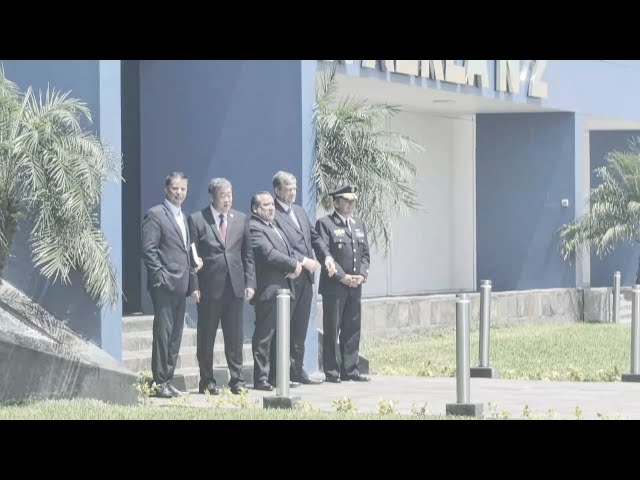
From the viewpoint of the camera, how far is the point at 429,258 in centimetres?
2812

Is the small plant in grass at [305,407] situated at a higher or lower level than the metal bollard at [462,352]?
lower

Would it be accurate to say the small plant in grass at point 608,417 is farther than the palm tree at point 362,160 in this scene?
No

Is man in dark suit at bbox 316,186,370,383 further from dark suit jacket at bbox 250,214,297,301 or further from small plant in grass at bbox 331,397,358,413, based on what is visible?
small plant in grass at bbox 331,397,358,413

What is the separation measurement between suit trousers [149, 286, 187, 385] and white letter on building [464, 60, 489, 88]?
10607 millimetres

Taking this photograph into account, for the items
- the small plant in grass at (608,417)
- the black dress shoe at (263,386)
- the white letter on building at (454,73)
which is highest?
the white letter on building at (454,73)

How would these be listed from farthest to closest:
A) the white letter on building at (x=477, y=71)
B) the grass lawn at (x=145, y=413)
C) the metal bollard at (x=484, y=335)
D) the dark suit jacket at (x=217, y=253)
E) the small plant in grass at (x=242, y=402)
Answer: the white letter on building at (x=477, y=71), the metal bollard at (x=484, y=335), the dark suit jacket at (x=217, y=253), the small plant in grass at (x=242, y=402), the grass lawn at (x=145, y=413)

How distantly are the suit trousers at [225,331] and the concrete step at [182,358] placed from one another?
1098 millimetres

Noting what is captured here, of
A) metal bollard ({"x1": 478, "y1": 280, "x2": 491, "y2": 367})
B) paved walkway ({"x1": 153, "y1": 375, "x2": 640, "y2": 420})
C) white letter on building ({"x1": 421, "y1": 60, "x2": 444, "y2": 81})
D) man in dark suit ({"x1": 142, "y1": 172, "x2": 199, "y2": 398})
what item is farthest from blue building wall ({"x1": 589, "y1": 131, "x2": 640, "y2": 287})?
man in dark suit ({"x1": 142, "y1": 172, "x2": 199, "y2": 398})

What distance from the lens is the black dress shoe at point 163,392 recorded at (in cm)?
1286

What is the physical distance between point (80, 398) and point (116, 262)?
4.89 feet

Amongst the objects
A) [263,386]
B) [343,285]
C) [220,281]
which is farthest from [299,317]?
[220,281]

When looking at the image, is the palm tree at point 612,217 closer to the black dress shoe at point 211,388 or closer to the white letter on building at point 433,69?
the white letter on building at point 433,69

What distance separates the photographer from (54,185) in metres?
12.1

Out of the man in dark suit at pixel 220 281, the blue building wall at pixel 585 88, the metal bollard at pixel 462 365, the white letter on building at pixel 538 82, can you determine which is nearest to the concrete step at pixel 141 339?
the man in dark suit at pixel 220 281
